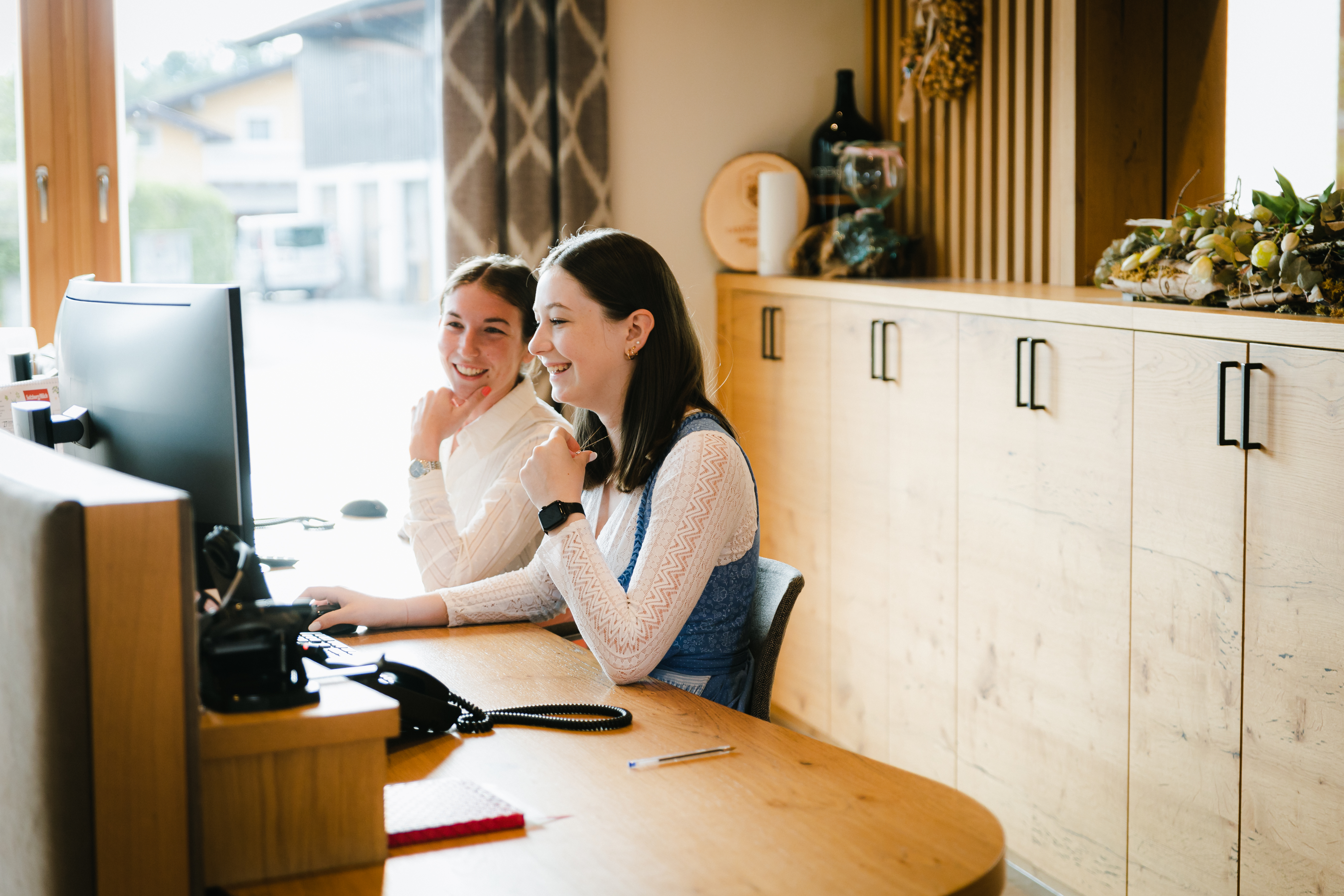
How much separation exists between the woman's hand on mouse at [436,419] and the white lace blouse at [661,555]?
483 mm

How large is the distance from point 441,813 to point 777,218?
2.56m

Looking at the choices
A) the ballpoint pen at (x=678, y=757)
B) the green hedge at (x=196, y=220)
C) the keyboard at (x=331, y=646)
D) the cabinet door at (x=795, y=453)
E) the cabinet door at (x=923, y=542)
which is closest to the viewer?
the ballpoint pen at (x=678, y=757)

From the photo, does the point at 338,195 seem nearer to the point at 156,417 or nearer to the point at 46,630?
the point at 156,417

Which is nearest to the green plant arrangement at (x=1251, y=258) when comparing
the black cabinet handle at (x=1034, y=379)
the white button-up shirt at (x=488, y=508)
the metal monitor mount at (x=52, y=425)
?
the black cabinet handle at (x=1034, y=379)

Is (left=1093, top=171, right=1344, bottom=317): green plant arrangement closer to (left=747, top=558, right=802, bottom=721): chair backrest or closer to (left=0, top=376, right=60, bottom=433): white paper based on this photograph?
(left=747, top=558, right=802, bottom=721): chair backrest

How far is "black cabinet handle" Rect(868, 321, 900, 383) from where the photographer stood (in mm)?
2977

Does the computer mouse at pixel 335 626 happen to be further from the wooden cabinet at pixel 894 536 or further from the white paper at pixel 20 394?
the wooden cabinet at pixel 894 536

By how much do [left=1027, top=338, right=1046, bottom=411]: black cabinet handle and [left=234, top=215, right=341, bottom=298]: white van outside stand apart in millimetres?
1944

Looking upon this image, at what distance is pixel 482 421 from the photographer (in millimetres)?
2311

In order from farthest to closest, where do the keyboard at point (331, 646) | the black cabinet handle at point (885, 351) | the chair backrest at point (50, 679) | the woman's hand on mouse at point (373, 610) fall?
the black cabinet handle at point (885, 351) → the woman's hand on mouse at point (373, 610) → the keyboard at point (331, 646) → the chair backrest at point (50, 679)

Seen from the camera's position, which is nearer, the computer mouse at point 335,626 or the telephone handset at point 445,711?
the telephone handset at point 445,711

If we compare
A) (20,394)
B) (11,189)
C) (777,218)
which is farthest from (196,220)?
(777,218)

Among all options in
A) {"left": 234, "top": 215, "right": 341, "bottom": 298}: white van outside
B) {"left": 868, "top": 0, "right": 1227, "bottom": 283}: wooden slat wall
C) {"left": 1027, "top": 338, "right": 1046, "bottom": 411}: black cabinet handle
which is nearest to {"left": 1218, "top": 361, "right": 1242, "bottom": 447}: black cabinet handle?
{"left": 1027, "top": 338, "right": 1046, "bottom": 411}: black cabinet handle

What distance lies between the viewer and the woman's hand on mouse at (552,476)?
5.60 ft
